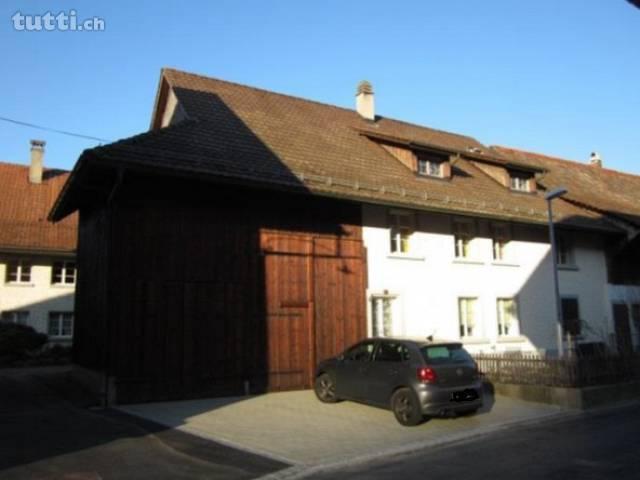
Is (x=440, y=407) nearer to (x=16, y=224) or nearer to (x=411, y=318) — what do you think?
(x=411, y=318)

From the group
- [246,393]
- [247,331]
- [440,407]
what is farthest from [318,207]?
[440,407]

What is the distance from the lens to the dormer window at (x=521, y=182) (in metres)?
26.2

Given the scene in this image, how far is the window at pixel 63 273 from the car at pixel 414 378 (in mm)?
20236

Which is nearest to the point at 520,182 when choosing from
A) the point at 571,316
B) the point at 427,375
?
the point at 571,316

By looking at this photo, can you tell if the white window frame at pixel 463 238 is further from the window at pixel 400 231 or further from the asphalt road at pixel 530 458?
the asphalt road at pixel 530 458

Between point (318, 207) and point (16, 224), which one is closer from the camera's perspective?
point (318, 207)

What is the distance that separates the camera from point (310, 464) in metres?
8.80

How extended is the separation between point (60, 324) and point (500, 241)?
1970cm

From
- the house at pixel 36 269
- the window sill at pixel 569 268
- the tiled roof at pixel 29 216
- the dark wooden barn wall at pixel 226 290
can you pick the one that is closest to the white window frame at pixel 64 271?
the house at pixel 36 269

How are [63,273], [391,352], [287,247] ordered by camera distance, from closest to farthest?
[391,352] < [287,247] < [63,273]

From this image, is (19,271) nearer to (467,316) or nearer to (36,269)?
(36,269)

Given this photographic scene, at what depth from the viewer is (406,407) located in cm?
1202

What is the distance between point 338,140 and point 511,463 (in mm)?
15209

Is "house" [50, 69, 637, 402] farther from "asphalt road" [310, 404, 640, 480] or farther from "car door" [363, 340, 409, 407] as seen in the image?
"asphalt road" [310, 404, 640, 480]
